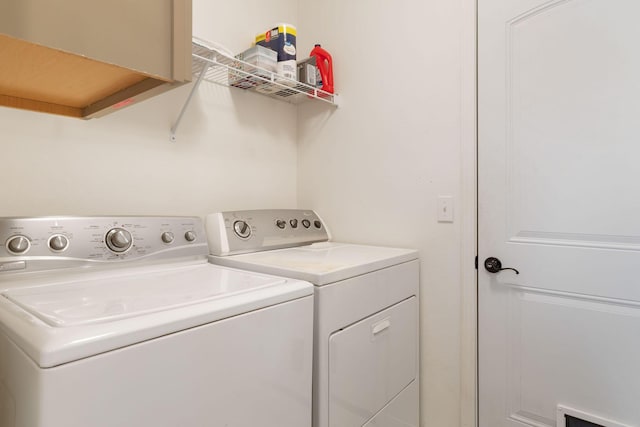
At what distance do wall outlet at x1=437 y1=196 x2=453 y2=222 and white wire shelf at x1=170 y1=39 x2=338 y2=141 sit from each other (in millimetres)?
826

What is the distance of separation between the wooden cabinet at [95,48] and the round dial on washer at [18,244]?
0.44m

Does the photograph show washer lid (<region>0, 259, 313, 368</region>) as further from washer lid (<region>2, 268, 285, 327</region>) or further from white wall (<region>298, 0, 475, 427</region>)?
white wall (<region>298, 0, 475, 427</region>)

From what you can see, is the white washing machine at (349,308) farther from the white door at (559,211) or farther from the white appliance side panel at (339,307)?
the white door at (559,211)

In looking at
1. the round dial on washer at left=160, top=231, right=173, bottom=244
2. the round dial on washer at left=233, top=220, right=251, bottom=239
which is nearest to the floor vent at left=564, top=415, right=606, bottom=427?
the round dial on washer at left=233, top=220, right=251, bottom=239

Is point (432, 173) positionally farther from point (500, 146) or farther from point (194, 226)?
point (194, 226)

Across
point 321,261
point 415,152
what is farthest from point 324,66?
point 321,261

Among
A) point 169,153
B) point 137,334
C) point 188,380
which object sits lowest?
point 188,380

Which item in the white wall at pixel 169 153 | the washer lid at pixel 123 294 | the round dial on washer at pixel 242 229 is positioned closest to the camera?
the washer lid at pixel 123 294

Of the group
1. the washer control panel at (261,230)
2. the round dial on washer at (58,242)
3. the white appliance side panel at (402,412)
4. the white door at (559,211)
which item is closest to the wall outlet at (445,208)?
the white door at (559,211)

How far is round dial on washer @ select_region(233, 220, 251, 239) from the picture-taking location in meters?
1.47

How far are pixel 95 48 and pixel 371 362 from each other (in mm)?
1248

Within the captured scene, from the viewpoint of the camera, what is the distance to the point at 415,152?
167 cm

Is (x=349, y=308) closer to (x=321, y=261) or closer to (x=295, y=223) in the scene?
(x=321, y=261)

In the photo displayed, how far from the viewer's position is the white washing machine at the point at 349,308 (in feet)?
3.52
